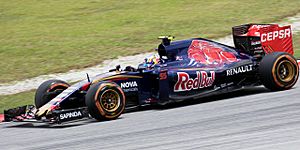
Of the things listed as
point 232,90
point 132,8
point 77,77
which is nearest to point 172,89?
point 232,90

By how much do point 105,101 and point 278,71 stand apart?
320 centimetres

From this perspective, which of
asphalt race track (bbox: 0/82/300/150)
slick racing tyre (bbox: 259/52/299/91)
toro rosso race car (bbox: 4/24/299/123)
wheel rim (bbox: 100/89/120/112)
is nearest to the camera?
asphalt race track (bbox: 0/82/300/150)

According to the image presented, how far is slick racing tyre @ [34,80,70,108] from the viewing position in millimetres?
12719

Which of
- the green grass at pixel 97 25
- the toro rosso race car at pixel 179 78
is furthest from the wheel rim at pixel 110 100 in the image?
the green grass at pixel 97 25

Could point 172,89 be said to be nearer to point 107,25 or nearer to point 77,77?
point 77,77

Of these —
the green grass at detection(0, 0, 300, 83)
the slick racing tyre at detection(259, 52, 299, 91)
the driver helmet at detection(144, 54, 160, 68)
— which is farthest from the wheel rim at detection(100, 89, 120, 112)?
the green grass at detection(0, 0, 300, 83)

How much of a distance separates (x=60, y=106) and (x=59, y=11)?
19.5 metres

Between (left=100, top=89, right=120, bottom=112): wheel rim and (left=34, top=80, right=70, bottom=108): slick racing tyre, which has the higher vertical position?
(left=34, top=80, right=70, bottom=108): slick racing tyre

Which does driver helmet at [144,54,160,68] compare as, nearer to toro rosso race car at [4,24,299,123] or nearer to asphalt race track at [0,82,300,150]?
toro rosso race car at [4,24,299,123]

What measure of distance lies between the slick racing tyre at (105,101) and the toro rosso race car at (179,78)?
0.02m

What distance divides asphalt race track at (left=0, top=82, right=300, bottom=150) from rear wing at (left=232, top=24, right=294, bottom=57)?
872 mm

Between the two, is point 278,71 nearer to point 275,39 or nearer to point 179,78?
point 275,39

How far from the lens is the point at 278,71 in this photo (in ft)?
41.3

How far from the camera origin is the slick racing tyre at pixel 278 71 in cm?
1252
